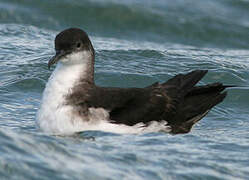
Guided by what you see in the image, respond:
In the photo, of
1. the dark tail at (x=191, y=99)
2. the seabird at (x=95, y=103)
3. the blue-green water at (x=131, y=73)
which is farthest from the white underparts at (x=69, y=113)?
the dark tail at (x=191, y=99)

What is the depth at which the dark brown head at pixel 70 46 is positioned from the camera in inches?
345

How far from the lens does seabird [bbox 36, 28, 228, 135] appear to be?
8398mm

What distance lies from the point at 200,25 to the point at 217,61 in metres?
4.22

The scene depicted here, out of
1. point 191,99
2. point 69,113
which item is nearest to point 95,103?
point 69,113

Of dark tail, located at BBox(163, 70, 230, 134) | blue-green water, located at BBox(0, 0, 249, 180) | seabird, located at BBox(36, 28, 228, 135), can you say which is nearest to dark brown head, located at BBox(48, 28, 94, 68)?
seabird, located at BBox(36, 28, 228, 135)

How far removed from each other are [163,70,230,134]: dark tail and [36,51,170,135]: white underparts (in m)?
0.33

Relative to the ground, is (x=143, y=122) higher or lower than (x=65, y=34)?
lower

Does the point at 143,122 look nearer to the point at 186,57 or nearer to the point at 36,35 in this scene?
the point at 186,57

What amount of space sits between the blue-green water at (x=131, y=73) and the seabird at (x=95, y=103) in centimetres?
20

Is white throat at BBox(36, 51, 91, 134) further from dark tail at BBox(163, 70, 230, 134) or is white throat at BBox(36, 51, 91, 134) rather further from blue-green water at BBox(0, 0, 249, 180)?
dark tail at BBox(163, 70, 230, 134)

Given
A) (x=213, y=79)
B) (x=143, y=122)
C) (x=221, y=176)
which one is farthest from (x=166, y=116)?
(x=213, y=79)

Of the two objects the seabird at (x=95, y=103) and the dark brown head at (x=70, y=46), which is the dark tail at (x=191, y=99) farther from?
the dark brown head at (x=70, y=46)

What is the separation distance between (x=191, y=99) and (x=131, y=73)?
8.50ft

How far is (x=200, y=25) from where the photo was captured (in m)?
17.3
